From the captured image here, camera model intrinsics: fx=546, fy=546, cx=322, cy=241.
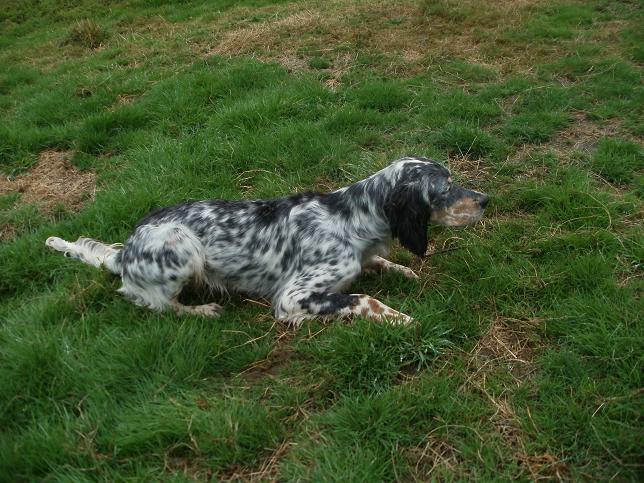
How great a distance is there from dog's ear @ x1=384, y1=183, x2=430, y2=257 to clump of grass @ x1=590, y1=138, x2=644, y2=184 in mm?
2228

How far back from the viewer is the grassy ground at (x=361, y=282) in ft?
9.01

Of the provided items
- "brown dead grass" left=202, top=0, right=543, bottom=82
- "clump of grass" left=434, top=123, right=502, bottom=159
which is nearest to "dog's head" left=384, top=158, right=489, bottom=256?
"clump of grass" left=434, top=123, right=502, bottom=159

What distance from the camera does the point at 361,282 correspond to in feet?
13.6

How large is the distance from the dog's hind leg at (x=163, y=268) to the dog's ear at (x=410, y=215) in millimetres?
1433

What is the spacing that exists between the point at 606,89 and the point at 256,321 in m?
5.25

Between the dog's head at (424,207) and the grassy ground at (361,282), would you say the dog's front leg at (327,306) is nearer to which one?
the grassy ground at (361,282)

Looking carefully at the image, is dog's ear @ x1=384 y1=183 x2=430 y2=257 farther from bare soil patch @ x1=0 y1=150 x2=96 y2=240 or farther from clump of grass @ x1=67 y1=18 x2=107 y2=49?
clump of grass @ x1=67 y1=18 x2=107 y2=49

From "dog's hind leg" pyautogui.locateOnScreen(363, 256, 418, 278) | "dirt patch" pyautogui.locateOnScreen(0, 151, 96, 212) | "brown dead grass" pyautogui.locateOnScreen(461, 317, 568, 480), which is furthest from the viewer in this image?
"dirt patch" pyautogui.locateOnScreen(0, 151, 96, 212)

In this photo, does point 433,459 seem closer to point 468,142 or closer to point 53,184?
point 468,142

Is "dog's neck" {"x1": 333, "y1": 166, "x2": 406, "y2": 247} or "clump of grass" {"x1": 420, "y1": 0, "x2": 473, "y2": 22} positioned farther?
"clump of grass" {"x1": 420, "y1": 0, "x2": 473, "y2": 22}

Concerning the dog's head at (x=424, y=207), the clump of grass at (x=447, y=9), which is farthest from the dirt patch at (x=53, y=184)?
the clump of grass at (x=447, y=9)

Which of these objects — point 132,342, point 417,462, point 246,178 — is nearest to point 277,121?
point 246,178

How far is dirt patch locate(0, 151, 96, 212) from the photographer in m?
5.60

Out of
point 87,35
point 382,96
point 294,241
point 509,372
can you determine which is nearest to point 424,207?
point 294,241
